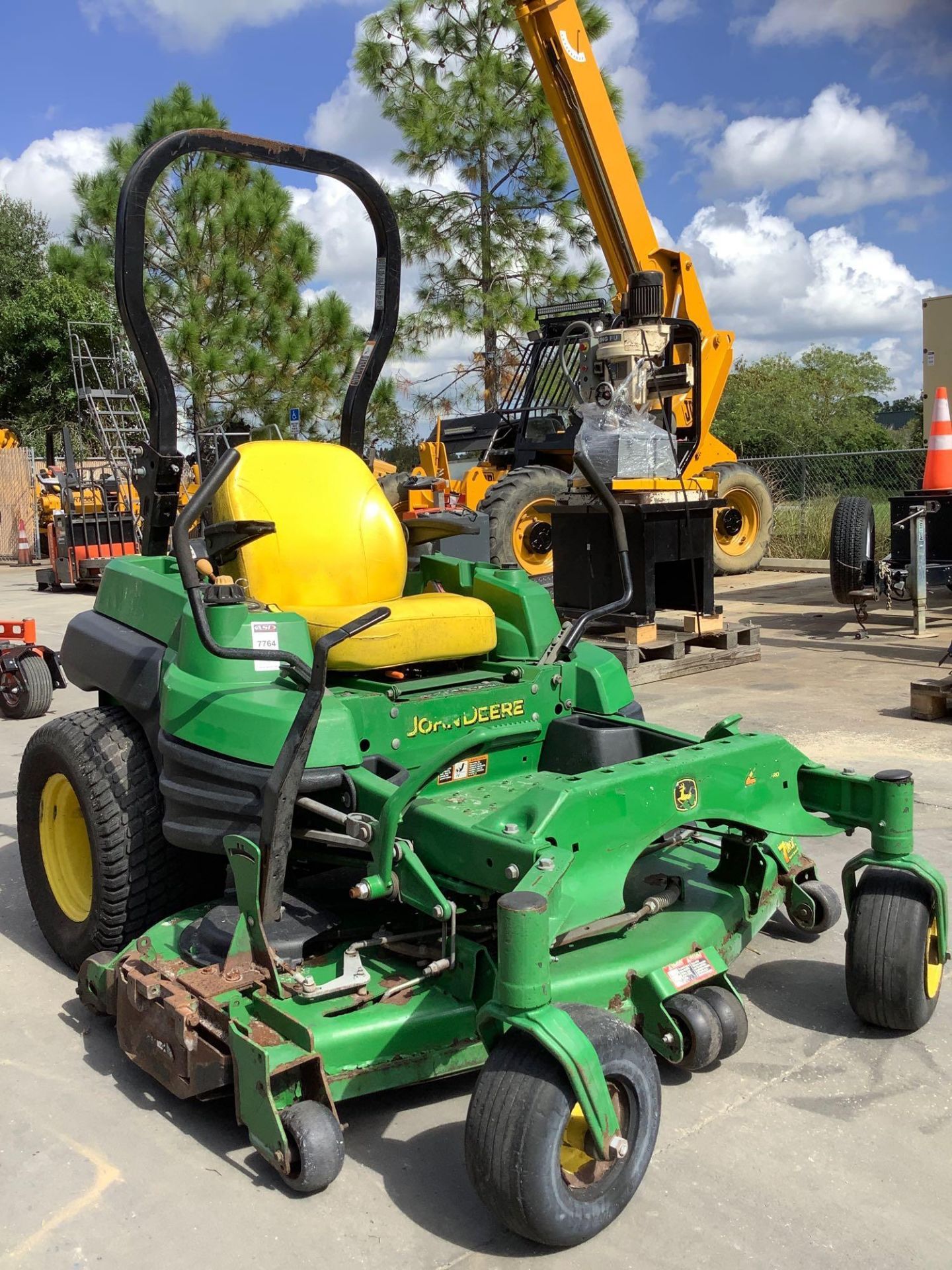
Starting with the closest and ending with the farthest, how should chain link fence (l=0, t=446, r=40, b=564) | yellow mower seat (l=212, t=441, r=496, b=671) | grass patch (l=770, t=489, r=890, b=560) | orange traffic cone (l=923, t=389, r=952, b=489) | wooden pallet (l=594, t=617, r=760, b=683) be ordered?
yellow mower seat (l=212, t=441, r=496, b=671) → wooden pallet (l=594, t=617, r=760, b=683) → orange traffic cone (l=923, t=389, r=952, b=489) → grass patch (l=770, t=489, r=890, b=560) → chain link fence (l=0, t=446, r=40, b=564)

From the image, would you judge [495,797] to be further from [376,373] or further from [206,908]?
[376,373]

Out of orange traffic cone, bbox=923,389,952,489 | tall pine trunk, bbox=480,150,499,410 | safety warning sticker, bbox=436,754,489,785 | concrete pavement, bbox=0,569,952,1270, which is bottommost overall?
concrete pavement, bbox=0,569,952,1270

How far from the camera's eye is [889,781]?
3.03 metres

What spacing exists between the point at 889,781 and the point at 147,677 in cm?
204

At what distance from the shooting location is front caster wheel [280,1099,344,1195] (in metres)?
2.39

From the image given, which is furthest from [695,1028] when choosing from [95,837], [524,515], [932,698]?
[524,515]

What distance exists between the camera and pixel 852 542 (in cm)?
920

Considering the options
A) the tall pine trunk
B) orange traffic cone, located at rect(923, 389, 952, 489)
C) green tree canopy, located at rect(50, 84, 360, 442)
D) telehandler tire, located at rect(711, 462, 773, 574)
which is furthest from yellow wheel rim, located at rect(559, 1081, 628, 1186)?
green tree canopy, located at rect(50, 84, 360, 442)

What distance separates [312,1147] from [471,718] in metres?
1.34

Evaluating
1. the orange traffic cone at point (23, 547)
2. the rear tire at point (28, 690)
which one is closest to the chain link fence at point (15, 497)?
the orange traffic cone at point (23, 547)

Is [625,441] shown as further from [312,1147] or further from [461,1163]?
[312,1147]

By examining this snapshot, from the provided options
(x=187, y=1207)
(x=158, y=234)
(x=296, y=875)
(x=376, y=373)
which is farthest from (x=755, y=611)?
(x=158, y=234)

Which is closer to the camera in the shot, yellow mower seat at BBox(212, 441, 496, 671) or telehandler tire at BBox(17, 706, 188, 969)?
telehandler tire at BBox(17, 706, 188, 969)

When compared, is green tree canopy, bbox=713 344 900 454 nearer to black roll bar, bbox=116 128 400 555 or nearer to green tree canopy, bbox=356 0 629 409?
green tree canopy, bbox=356 0 629 409
